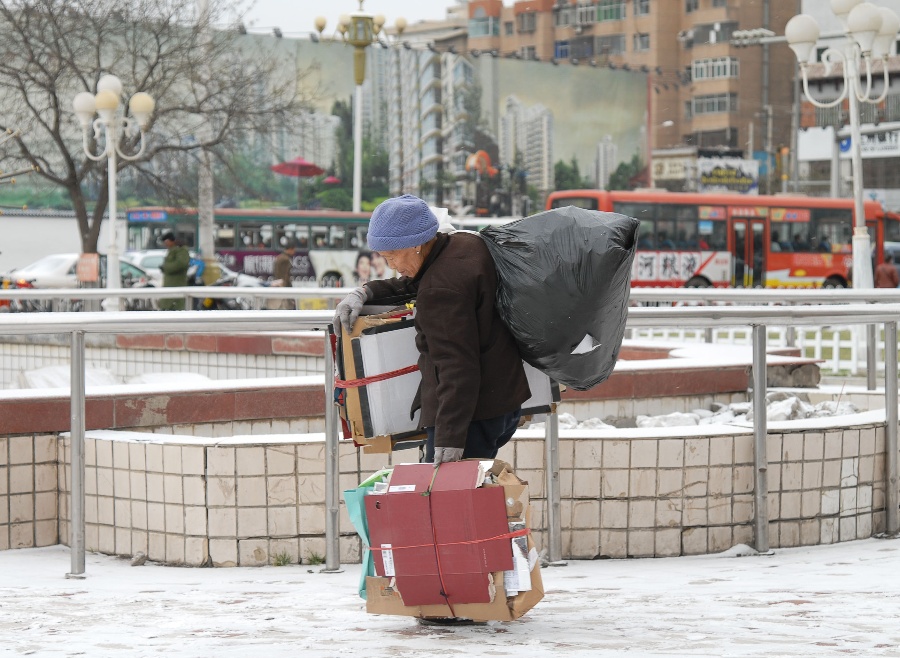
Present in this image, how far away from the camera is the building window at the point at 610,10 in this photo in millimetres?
86312

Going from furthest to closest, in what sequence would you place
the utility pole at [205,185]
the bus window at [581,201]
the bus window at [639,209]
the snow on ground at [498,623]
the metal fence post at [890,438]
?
the bus window at [639,209] < the bus window at [581,201] < the utility pole at [205,185] < the metal fence post at [890,438] < the snow on ground at [498,623]

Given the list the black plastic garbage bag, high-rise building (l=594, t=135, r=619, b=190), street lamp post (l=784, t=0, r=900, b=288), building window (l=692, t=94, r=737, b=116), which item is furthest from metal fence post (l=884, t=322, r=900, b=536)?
building window (l=692, t=94, r=737, b=116)

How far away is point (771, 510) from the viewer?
5.84 metres

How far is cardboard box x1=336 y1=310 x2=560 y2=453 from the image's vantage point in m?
4.22

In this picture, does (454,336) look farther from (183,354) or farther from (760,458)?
(183,354)

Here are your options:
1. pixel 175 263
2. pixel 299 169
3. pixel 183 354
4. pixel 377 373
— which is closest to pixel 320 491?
pixel 377 373

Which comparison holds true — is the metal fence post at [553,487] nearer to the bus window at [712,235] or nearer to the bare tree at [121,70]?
the bare tree at [121,70]

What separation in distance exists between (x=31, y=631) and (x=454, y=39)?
9865cm

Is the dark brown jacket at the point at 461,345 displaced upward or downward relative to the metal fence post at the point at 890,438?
upward

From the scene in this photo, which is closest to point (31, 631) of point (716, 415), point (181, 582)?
point (181, 582)

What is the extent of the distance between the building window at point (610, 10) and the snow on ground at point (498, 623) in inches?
3302

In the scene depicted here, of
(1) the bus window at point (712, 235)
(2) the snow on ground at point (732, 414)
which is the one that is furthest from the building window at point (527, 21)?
(2) the snow on ground at point (732, 414)

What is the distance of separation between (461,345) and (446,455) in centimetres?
33

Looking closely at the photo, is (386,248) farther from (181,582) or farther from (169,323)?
(181,582)
